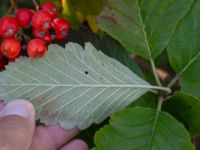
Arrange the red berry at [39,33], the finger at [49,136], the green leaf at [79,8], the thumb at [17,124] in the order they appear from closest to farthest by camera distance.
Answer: the thumb at [17,124], the red berry at [39,33], the finger at [49,136], the green leaf at [79,8]

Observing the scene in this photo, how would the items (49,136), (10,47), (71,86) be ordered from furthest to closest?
(49,136), (71,86), (10,47)

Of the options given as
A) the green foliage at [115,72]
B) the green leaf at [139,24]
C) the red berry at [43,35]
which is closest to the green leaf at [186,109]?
the green foliage at [115,72]

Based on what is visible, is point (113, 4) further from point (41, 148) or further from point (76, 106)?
point (41, 148)

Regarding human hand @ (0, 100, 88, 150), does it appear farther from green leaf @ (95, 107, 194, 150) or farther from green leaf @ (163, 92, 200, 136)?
green leaf @ (163, 92, 200, 136)

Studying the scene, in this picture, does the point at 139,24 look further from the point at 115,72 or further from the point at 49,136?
the point at 49,136

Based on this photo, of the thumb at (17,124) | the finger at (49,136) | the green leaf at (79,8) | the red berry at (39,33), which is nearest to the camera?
the thumb at (17,124)

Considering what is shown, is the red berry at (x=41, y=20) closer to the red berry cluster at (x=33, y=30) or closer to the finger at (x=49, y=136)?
the red berry cluster at (x=33, y=30)

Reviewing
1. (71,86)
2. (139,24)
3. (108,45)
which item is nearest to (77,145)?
(71,86)
